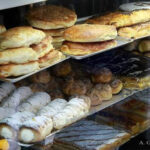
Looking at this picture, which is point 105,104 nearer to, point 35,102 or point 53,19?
point 35,102

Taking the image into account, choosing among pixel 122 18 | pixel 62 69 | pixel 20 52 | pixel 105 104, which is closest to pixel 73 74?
pixel 62 69

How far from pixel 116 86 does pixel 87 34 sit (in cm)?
46

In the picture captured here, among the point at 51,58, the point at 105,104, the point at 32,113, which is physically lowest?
the point at 105,104

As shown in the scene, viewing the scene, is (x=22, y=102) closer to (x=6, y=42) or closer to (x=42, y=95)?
(x=42, y=95)

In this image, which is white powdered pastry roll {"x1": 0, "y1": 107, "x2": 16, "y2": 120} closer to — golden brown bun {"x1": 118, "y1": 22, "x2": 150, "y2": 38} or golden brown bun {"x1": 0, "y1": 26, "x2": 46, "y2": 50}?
golden brown bun {"x1": 0, "y1": 26, "x2": 46, "y2": 50}

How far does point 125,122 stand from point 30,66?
0.98 meters

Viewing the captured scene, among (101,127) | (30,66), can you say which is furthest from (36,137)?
(101,127)

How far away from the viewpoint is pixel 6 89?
197cm

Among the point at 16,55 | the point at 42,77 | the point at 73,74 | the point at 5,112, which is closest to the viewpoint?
the point at 16,55

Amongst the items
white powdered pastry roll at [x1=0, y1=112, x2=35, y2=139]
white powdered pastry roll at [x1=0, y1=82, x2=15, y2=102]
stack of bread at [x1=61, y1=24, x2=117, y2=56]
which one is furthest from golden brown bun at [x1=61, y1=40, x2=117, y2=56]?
white powdered pastry roll at [x1=0, y1=112, x2=35, y2=139]

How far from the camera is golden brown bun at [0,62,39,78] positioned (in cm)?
175

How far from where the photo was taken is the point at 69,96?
2.16m

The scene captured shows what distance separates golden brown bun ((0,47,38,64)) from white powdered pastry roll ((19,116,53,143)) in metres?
0.30

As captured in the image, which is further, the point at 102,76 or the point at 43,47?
the point at 102,76
